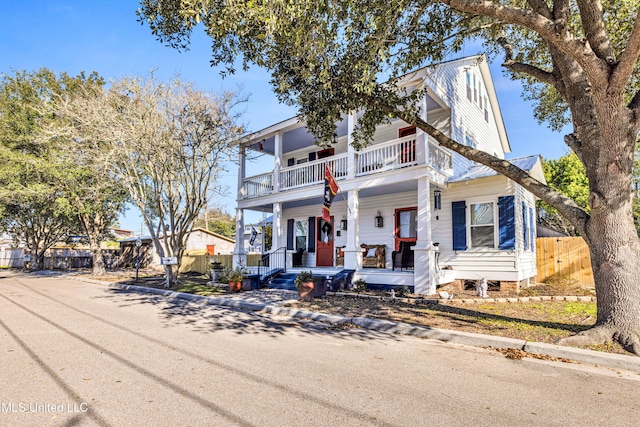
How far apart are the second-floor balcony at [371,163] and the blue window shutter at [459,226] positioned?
4.18 feet

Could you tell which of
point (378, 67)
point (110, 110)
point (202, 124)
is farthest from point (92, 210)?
point (378, 67)

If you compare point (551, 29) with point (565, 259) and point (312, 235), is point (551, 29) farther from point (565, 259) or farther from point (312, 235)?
point (312, 235)

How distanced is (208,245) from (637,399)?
34.1 meters

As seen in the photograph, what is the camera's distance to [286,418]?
318 cm

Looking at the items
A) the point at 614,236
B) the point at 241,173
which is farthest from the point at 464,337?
the point at 241,173

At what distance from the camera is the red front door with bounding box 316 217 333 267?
15.2m

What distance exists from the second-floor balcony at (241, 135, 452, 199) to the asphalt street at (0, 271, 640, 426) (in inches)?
256

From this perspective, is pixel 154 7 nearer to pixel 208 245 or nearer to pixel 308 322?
pixel 308 322

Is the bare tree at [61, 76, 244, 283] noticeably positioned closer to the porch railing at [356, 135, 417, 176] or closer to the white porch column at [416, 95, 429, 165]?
the porch railing at [356, 135, 417, 176]

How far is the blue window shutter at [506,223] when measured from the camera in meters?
11.0

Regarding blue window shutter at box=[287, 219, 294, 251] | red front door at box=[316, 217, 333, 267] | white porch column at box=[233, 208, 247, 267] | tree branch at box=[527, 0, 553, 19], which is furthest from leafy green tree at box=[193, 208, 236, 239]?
tree branch at box=[527, 0, 553, 19]

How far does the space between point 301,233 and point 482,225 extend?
7.78m

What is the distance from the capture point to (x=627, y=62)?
16.5 ft

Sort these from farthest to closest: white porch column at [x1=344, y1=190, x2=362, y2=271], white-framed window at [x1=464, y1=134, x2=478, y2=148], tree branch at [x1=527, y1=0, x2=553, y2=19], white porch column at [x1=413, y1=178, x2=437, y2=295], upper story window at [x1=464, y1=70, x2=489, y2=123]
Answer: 1. upper story window at [x1=464, y1=70, x2=489, y2=123]
2. white-framed window at [x1=464, y1=134, x2=478, y2=148]
3. white porch column at [x1=344, y1=190, x2=362, y2=271]
4. white porch column at [x1=413, y1=178, x2=437, y2=295]
5. tree branch at [x1=527, y1=0, x2=553, y2=19]
